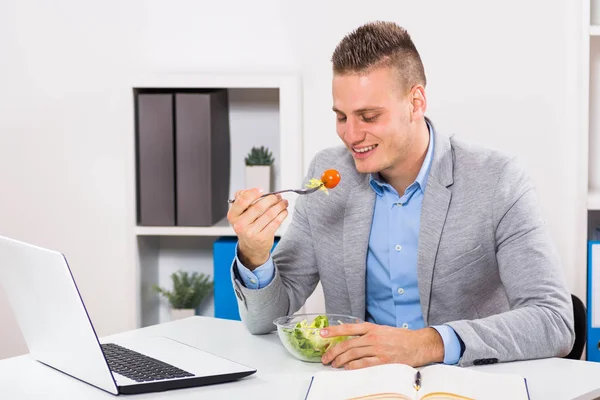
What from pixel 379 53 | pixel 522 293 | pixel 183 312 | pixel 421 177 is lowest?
pixel 183 312

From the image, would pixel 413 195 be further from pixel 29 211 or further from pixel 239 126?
pixel 29 211

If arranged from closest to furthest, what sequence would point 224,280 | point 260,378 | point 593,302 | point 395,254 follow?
1. point 260,378
2. point 395,254
3. point 593,302
4. point 224,280

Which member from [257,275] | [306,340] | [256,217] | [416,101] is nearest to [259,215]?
[256,217]

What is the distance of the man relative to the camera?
1.72 meters

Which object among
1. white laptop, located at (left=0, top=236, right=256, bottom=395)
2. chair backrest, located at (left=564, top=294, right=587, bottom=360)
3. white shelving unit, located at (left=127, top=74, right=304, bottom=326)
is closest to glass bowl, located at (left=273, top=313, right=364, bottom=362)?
white laptop, located at (left=0, top=236, right=256, bottom=395)

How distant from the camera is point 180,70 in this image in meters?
2.93

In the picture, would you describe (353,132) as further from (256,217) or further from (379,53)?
(256,217)

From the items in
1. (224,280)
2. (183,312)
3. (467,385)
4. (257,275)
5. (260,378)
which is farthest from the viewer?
(183,312)

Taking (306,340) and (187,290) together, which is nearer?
(306,340)

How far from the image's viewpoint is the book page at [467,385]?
1.30 m

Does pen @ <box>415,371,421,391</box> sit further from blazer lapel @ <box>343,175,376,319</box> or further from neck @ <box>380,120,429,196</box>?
neck @ <box>380,120,429,196</box>

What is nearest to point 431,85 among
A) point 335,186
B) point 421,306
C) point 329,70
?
point 329,70

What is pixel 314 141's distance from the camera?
281 centimetres

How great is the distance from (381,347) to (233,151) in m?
1.57
